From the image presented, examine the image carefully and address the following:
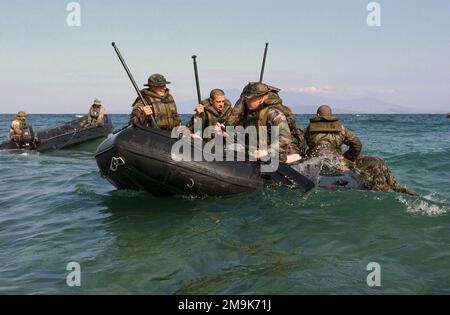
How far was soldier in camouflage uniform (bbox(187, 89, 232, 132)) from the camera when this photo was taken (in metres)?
9.64

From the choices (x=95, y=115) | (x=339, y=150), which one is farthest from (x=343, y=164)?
(x=95, y=115)

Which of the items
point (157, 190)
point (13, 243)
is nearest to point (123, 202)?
point (157, 190)

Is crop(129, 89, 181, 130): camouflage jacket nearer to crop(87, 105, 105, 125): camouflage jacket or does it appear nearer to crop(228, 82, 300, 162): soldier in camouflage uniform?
crop(228, 82, 300, 162): soldier in camouflage uniform

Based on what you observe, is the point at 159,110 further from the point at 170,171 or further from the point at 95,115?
the point at 95,115

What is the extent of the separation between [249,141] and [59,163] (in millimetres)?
10218

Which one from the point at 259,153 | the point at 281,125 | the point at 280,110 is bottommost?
the point at 259,153

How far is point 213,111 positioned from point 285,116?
1640mm

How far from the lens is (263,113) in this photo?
8.38m

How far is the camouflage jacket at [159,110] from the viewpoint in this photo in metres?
8.75

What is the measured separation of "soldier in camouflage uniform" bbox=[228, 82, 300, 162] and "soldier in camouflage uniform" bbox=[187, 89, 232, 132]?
0.99 meters

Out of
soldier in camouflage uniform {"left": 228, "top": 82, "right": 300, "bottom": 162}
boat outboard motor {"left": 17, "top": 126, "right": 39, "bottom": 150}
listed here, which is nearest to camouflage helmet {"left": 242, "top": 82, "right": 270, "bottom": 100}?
soldier in camouflage uniform {"left": 228, "top": 82, "right": 300, "bottom": 162}

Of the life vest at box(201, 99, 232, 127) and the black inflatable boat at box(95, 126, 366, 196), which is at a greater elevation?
the life vest at box(201, 99, 232, 127)
